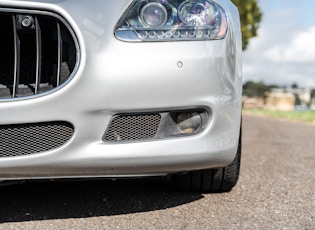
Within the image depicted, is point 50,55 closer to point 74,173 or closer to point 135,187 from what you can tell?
point 74,173

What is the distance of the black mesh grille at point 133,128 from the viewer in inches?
86.7

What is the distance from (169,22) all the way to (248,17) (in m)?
20.0

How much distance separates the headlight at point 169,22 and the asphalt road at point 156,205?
856mm

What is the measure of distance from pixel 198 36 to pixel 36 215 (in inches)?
46.6

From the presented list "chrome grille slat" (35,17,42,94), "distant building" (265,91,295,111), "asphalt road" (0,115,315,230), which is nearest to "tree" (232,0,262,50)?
"distant building" (265,91,295,111)

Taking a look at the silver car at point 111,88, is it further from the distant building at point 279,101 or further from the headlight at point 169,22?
the distant building at point 279,101

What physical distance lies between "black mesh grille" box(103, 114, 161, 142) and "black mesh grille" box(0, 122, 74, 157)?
0.19m

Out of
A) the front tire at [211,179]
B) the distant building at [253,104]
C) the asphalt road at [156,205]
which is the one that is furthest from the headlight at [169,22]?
the distant building at [253,104]

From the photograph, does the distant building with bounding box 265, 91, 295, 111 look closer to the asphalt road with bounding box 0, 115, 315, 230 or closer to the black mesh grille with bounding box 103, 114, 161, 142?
the asphalt road with bounding box 0, 115, 315, 230

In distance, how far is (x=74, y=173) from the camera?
7.31ft

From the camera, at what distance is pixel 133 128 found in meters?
2.23

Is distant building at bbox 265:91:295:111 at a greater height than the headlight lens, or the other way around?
the headlight lens

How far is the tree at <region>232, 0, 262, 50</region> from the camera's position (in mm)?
20969

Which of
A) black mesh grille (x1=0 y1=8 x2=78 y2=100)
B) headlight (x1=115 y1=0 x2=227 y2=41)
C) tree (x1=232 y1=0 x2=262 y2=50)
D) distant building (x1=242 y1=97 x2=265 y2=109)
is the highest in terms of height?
headlight (x1=115 y1=0 x2=227 y2=41)
